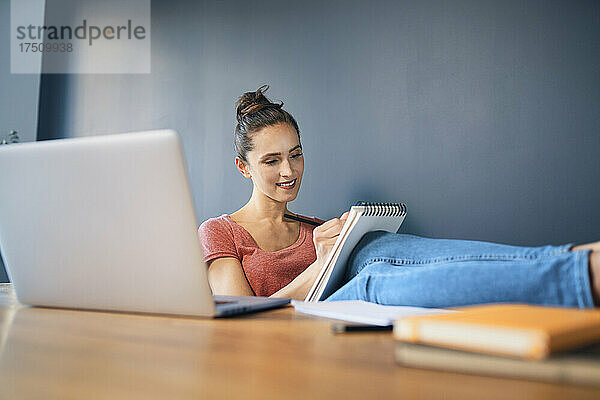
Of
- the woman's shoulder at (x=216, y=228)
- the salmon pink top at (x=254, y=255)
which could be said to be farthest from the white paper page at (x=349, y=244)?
the woman's shoulder at (x=216, y=228)

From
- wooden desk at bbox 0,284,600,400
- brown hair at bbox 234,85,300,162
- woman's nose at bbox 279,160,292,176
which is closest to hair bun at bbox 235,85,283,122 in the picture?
brown hair at bbox 234,85,300,162

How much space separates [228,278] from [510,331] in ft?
5.03

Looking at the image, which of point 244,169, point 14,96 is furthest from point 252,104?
point 14,96

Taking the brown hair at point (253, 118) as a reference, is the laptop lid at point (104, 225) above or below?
below

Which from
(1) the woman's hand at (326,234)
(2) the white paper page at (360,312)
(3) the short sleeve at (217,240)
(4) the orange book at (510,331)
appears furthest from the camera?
(3) the short sleeve at (217,240)

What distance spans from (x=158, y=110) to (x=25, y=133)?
835mm

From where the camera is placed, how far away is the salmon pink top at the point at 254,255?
210cm

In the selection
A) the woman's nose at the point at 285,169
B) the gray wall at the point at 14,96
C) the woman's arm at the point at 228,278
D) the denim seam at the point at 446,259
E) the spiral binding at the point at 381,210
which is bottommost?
the woman's arm at the point at 228,278

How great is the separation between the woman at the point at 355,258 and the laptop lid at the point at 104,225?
0.41 metres

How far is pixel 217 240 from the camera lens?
2.14 meters

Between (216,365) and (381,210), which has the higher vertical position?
(381,210)

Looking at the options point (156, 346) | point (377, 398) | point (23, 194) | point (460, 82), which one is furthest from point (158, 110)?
point (377, 398)

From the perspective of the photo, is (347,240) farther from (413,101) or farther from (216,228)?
(413,101)

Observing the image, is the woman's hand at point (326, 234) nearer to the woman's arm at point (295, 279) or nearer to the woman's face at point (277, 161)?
the woman's arm at point (295, 279)
